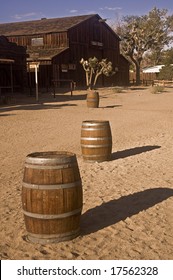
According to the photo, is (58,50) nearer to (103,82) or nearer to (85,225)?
(103,82)

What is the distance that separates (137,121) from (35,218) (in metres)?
12.0

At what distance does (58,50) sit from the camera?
38.9 m

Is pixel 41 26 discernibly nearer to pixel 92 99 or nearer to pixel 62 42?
pixel 62 42

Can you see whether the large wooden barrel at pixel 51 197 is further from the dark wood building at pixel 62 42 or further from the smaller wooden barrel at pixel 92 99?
the dark wood building at pixel 62 42

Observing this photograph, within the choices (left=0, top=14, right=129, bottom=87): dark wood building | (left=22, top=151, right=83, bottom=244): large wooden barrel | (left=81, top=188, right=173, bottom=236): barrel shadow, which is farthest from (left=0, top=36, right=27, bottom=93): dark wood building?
(left=22, top=151, right=83, bottom=244): large wooden barrel

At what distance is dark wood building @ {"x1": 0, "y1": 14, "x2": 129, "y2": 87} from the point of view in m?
37.4

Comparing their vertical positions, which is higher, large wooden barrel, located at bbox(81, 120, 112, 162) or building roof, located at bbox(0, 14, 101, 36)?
building roof, located at bbox(0, 14, 101, 36)

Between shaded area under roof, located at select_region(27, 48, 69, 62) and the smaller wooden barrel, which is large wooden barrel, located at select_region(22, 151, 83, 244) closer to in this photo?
the smaller wooden barrel

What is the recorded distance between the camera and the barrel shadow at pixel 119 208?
5.00 m

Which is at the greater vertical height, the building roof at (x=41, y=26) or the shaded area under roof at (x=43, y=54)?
the building roof at (x=41, y=26)

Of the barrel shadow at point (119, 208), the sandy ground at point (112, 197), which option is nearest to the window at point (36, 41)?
the sandy ground at point (112, 197)

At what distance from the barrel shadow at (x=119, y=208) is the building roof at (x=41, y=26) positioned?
114 ft

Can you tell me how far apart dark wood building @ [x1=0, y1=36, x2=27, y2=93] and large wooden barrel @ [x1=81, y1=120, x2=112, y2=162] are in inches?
804

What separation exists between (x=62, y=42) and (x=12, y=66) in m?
10.8
